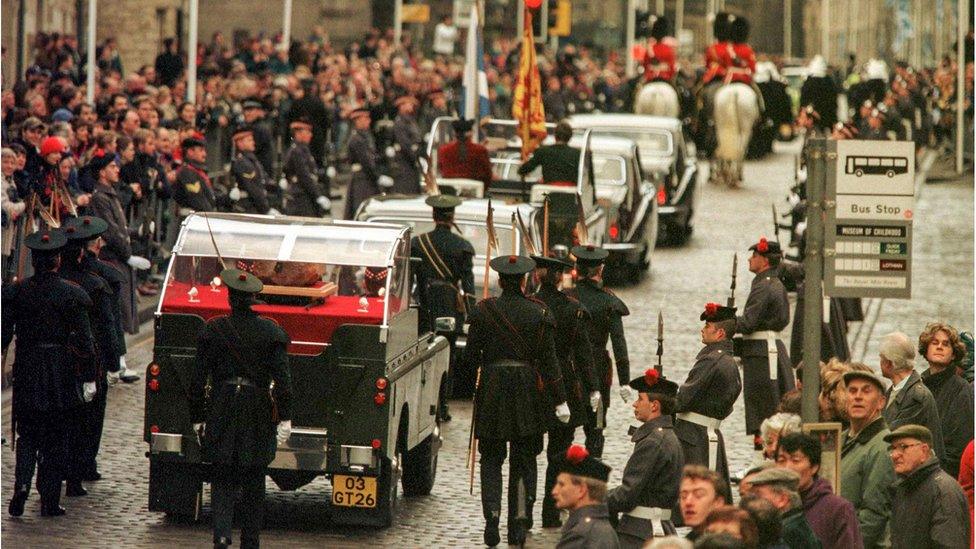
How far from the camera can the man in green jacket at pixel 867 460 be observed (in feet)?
39.1

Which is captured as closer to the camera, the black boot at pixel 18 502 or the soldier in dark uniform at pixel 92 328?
the black boot at pixel 18 502

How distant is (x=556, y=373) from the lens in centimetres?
1471

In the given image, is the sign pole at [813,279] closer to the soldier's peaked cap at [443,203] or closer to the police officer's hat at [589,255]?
the police officer's hat at [589,255]

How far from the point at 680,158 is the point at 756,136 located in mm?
16419

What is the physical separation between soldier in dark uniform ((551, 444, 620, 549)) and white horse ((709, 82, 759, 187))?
99.8 feet

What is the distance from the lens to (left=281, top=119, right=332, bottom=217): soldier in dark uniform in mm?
26594

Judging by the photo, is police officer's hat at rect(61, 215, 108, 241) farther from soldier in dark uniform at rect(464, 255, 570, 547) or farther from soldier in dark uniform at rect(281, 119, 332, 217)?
soldier in dark uniform at rect(281, 119, 332, 217)

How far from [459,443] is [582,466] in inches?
292

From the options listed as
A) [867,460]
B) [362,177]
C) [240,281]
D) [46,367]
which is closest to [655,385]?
[867,460]

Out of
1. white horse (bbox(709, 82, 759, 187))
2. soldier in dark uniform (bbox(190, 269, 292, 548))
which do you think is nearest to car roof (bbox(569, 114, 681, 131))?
white horse (bbox(709, 82, 759, 187))

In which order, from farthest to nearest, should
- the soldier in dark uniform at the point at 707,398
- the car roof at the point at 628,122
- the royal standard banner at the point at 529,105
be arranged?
the car roof at the point at 628,122
the royal standard banner at the point at 529,105
the soldier in dark uniform at the point at 707,398

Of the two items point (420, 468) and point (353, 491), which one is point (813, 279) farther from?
point (420, 468)

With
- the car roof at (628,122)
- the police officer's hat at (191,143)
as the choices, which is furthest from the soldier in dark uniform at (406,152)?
the police officer's hat at (191,143)

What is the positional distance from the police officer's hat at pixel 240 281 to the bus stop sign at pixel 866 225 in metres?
3.12
